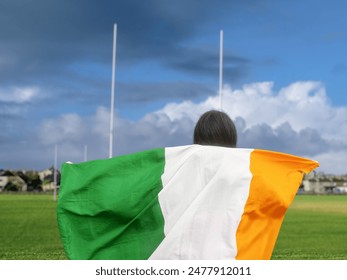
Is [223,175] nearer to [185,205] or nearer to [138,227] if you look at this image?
[185,205]

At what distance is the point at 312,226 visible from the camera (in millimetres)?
16156

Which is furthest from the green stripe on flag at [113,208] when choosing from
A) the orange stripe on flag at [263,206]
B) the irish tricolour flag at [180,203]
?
the orange stripe on flag at [263,206]

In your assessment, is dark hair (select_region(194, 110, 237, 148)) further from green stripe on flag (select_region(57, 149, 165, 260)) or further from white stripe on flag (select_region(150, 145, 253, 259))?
green stripe on flag (select_region(57, 149, 165, 260))

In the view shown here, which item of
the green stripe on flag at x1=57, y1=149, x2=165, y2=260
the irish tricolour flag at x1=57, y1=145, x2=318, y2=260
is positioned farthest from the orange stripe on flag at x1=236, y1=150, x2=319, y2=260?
the green stripe on flag at x1=57, y1=149, x2=165, y2=260

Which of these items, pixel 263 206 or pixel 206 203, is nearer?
pixel 206 203

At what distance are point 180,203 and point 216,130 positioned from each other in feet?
1.17

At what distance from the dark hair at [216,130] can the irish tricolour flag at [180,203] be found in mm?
52

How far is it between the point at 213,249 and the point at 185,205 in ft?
0.73

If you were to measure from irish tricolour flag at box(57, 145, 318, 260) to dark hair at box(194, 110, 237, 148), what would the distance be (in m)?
0.05

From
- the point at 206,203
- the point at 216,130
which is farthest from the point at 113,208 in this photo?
the point at 216,130

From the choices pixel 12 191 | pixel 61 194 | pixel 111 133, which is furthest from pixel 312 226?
pixel 12 191

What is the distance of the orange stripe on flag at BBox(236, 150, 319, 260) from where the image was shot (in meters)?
2.35

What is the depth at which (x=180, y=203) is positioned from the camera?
2342mm

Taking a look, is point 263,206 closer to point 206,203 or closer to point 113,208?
point 206,203
